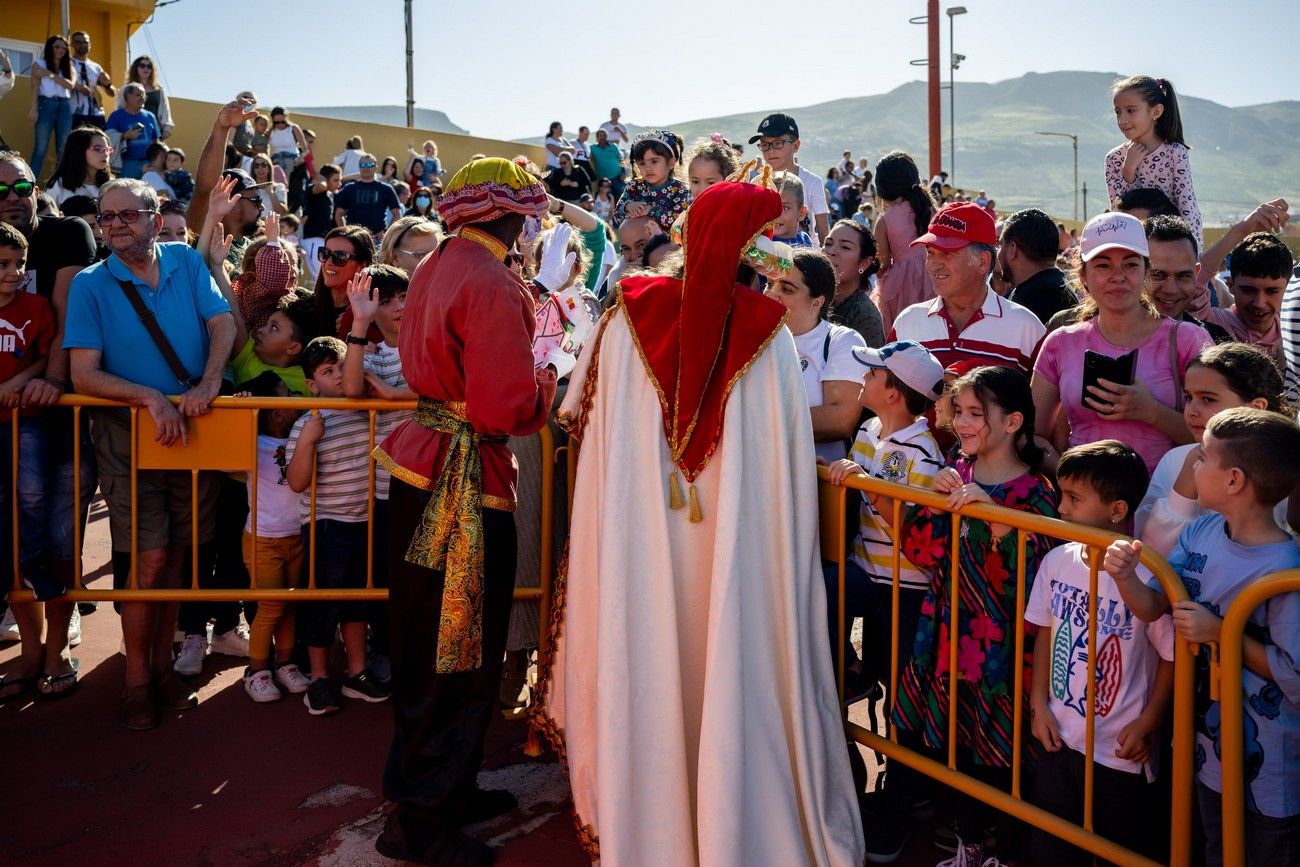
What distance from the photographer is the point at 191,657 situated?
5.76 m

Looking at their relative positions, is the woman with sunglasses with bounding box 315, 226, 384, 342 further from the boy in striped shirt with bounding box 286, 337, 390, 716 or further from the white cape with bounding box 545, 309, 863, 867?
the white cape with bounding box 545, 309, 863, 867

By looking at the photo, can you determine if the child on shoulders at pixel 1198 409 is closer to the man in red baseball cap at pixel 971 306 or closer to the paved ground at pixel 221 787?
the man in red baseball cap at pixel 971 306

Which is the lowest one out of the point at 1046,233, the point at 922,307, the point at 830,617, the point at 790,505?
the point at 830,617

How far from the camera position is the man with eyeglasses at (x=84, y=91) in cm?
1528

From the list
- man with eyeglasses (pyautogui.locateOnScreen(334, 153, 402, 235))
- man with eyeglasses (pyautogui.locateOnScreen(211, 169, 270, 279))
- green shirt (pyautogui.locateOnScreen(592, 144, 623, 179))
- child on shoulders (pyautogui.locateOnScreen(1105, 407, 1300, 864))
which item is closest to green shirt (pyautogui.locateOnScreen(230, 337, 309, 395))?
man with eyeglasses (pyautogui.locateOnScreen(211, 169, 270, 279))

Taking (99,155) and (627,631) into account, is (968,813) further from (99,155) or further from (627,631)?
(99,155)

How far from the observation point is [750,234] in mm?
3641

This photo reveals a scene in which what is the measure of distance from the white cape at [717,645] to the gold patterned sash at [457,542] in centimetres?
43

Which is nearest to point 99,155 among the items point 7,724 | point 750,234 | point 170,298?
point 170,298

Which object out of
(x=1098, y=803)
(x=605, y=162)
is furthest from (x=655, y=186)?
(x=605, y=162)

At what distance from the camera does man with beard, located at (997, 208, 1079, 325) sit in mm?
5258

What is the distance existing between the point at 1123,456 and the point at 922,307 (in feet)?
5.18

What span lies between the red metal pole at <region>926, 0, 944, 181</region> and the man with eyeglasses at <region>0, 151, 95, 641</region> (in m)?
23.5

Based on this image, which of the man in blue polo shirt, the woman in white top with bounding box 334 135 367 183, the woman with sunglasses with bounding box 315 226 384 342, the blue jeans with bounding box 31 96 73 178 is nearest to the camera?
the man in blue polo shirt
